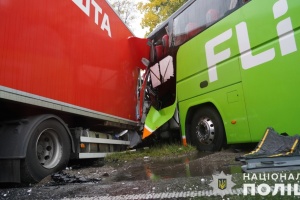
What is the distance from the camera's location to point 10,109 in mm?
2914

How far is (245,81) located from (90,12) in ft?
8.31

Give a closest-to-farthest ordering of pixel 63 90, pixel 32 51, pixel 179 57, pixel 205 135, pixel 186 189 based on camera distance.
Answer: pixel 186 189
pixel 32 51
pixel 63 90
pixel 205 135
pixel 179 57

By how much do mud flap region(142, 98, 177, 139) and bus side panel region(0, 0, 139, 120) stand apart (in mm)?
477

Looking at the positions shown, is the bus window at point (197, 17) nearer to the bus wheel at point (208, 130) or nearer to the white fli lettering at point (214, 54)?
the white fli lettering at point (214, 54)

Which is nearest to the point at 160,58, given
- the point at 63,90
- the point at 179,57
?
the point at 179,57

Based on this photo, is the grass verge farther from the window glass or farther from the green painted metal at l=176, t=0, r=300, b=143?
the window glass

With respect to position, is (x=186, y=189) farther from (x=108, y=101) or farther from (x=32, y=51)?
(x=108, y=101)

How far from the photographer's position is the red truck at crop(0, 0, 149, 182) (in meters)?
2.57

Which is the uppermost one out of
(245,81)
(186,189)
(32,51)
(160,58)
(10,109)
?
(160,58)

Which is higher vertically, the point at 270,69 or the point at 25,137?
the point at 270,69

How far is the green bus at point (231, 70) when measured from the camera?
3172 mm

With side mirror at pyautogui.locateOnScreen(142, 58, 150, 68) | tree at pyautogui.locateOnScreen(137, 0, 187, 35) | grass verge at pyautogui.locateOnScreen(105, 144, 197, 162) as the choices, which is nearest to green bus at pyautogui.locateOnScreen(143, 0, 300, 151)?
grass verge at pyautogui.locateOnScreen(105, 144, 197, 162)

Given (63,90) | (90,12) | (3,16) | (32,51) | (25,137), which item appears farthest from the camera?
(90,12)

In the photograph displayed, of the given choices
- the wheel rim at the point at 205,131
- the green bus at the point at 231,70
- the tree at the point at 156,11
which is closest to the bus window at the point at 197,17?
the green bus at the point at 231,70
